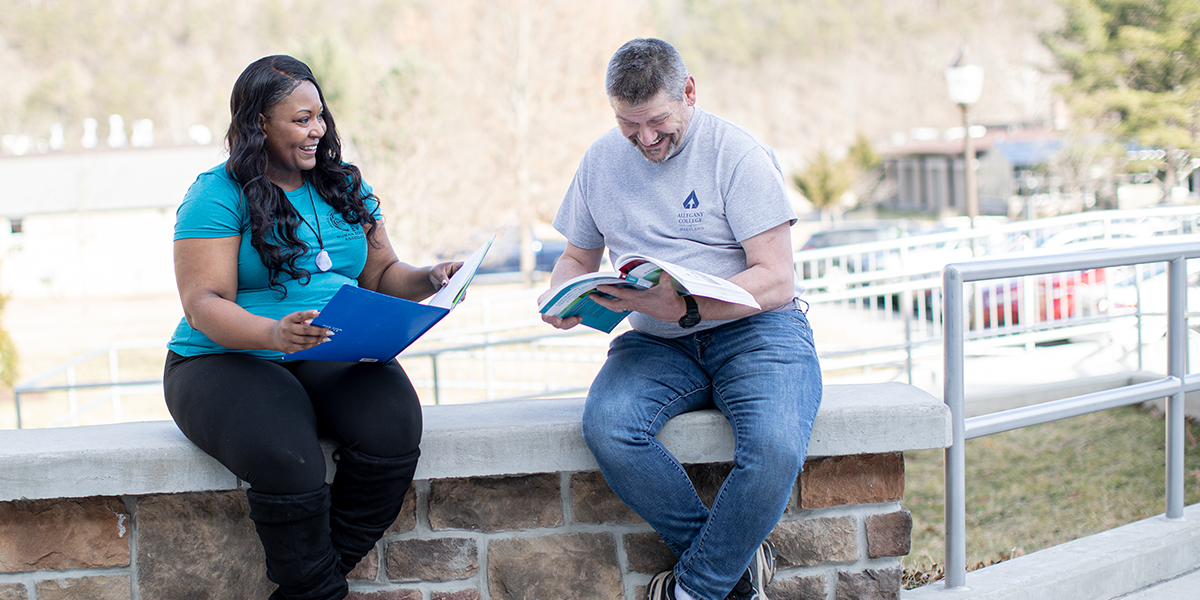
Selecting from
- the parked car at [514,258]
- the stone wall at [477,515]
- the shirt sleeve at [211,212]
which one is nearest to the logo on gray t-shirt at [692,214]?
the stone wall at [477,515]

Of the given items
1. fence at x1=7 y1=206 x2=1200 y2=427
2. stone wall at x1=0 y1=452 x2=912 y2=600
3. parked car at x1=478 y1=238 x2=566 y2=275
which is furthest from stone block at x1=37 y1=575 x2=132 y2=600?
parked car at x1=478 y1=238 x2=566 y2=275

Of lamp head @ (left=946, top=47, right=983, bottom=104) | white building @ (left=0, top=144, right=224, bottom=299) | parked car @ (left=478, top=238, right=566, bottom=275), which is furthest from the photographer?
white building @ (left=0, top=144, right=224, bottom=299)

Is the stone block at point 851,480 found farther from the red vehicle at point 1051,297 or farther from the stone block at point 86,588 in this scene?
the red vehicle at point 1051,297

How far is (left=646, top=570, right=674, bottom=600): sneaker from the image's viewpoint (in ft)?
7.22

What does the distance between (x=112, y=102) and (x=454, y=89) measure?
40834 mm

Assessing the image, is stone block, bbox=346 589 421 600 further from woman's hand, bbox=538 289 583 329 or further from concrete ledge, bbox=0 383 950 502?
woman's hand, bbox=538 289 583 329

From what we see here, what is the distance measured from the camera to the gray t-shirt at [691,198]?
2262 mm

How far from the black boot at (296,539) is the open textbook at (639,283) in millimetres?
644

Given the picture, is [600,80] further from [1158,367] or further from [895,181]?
[895,181]

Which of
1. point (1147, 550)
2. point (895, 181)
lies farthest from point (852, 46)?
point (1147, 550)

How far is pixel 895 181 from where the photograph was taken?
166ft

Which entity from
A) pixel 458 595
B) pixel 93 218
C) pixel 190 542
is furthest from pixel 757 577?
pixel 93 218

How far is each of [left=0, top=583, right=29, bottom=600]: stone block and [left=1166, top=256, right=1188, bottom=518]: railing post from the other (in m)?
3.16

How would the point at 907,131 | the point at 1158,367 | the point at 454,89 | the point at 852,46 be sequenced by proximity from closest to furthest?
the point at 1158,367
the point at 454,89
the point at 907,131
the point at 852,46
